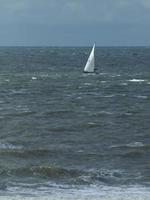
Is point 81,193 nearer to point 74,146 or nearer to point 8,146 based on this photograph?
point 74,146

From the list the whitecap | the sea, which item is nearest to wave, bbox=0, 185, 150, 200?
the sea

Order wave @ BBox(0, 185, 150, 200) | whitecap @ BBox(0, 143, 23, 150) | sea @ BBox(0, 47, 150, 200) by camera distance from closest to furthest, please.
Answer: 1. wave @ BBox(0, 185, 150, 200)
2. sea @ BBox(0, 47, 150, 200)
3. whitecap @ BBox(0, 143, 23, 150)

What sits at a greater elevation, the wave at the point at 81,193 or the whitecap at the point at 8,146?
the whitecap at the point at 8,146

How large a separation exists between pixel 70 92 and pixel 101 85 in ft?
39.5

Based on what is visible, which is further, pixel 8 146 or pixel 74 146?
pixel 74 146

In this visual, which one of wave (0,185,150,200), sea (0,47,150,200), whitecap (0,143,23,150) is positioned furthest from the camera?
whitecap (0,143,23,150)

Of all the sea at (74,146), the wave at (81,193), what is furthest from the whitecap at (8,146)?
the wave at (81,193)

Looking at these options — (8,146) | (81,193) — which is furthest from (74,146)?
(81,193)

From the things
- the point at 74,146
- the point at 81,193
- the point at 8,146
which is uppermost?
the point at 8,146

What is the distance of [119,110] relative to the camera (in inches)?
2265

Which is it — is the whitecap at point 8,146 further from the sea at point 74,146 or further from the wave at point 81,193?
the wave at point 81,193

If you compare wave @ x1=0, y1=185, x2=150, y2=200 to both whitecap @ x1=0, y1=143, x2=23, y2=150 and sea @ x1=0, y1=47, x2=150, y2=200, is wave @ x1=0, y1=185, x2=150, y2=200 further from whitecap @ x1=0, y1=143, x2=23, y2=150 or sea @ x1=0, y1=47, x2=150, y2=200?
whitecap @ x1=0, y1=143, x2=23, y2=150

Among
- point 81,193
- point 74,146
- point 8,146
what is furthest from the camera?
point 74,146

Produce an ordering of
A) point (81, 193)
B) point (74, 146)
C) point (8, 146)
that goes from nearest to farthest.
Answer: point (81, 193) → point (8, 146) → point (74, 146)
